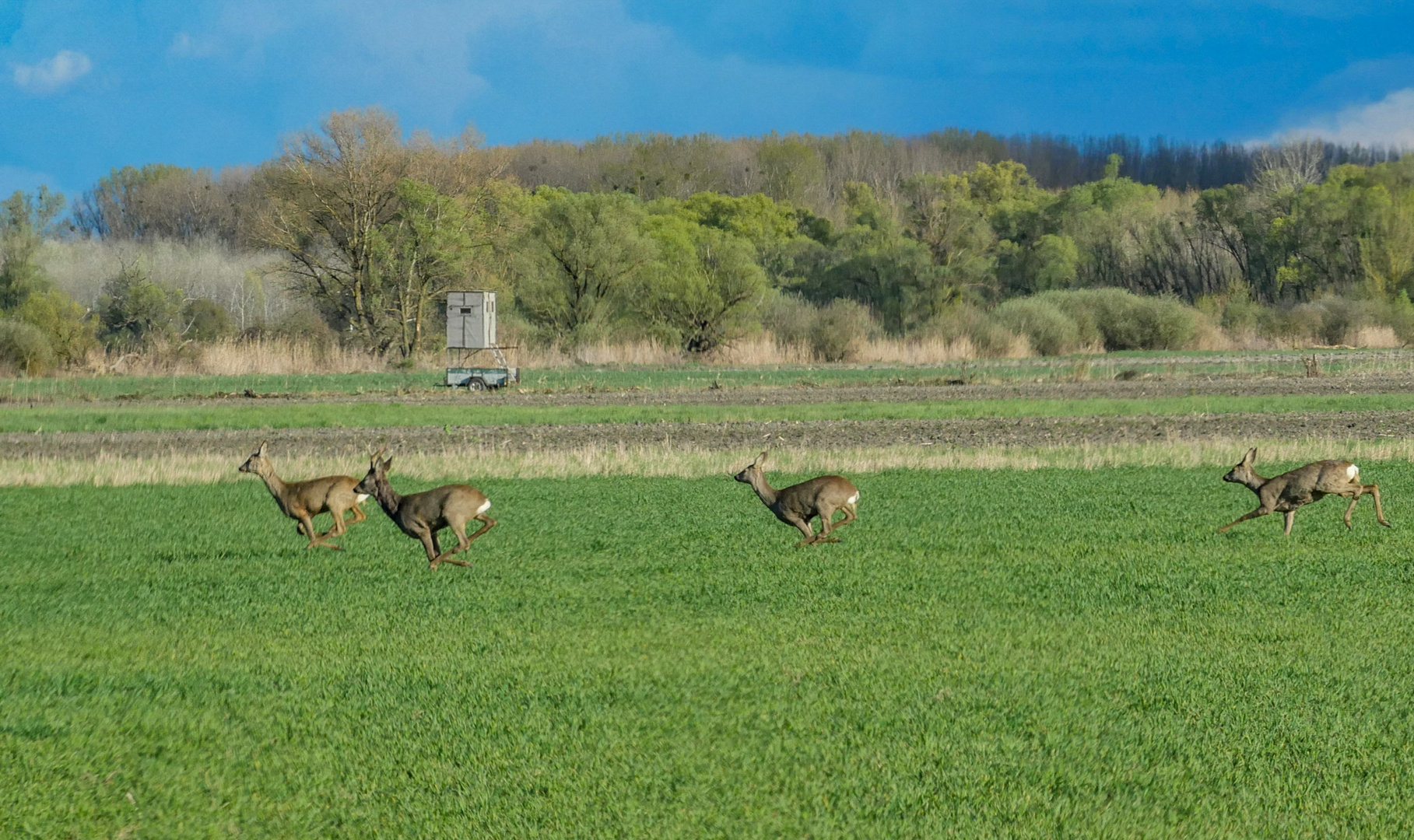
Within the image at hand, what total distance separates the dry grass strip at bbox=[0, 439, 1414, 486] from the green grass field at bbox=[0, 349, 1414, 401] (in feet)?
58.3

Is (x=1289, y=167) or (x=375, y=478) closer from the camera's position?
(x=375, y=478)

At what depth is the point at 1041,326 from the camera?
6147 centimetres

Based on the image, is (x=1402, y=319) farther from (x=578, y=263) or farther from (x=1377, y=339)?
(x=578, y=263)

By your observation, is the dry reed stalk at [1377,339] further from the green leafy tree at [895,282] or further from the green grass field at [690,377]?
the green leafy tree at [895,282]

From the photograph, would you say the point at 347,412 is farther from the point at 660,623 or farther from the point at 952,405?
the point at 660,623

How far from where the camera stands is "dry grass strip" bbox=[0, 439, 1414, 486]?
65.2 feet

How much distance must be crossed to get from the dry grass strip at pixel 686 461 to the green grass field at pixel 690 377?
17.8 m

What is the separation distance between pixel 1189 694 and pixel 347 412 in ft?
89.4

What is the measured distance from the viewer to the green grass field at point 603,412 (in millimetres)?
30031

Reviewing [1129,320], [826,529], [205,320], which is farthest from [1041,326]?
[826,529]

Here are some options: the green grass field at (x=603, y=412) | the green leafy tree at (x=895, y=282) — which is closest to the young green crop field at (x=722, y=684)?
the green grass field at (x=603, y=412)

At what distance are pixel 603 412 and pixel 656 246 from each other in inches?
1090

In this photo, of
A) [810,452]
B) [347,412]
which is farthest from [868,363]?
[810,452]

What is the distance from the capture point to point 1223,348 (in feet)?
210
